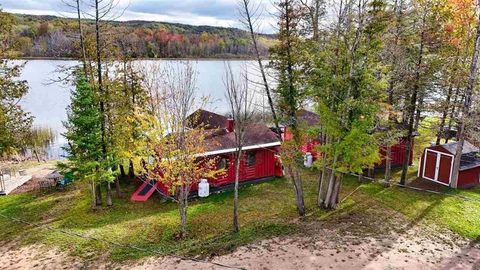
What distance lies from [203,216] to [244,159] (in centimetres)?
502

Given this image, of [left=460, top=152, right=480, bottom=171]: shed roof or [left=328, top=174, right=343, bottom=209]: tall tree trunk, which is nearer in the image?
[left=328, top=174, right=343, bottom=209]: tall tree trunk

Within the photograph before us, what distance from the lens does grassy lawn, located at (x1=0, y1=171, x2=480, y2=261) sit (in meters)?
13.1

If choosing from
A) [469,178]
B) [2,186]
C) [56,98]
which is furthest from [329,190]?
[56,98]

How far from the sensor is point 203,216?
15836 mm

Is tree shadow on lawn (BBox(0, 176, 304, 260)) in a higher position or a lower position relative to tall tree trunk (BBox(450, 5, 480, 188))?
lower

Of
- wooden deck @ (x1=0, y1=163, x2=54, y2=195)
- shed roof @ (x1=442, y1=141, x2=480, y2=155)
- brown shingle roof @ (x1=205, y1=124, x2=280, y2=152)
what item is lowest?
wooden deck @ (x1=0, y1=163, x2=54, y2=195)

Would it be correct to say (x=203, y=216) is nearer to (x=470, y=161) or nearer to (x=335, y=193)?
(x=335, y=193)

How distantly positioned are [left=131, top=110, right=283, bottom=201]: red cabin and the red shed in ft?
26.2

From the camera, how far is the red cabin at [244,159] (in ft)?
61.4

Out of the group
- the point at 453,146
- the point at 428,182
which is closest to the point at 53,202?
Answer: the point at 428,182

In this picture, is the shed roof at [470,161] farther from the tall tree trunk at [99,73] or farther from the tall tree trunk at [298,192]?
the tall tree trunk at [99,73]

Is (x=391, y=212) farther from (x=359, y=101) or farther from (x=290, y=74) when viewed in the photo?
(x=290, y=74)

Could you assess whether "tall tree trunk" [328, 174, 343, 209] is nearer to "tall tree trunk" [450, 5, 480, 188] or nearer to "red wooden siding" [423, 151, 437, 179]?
"tall tree trunk" [450, 5, 480, 188]

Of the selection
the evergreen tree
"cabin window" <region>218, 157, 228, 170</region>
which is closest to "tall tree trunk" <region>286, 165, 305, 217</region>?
"cabin window" <region>218, 157, 228, 170</region>
